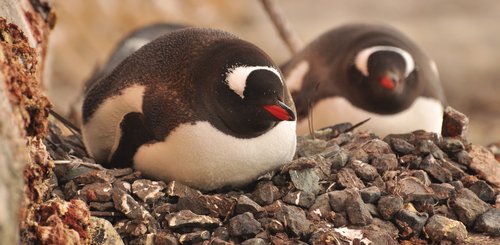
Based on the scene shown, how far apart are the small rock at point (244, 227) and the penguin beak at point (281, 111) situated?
294 mm

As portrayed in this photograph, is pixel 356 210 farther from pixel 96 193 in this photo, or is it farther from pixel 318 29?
pixel 318 29

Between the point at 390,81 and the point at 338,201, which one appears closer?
the point at 338,201

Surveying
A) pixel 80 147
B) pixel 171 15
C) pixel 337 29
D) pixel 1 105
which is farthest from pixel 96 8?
pixel 1 105

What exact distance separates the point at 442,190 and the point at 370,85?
38.2 inches

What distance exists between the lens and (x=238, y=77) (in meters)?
2.28

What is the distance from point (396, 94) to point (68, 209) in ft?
5.68

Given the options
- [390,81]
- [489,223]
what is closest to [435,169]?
[489,223]

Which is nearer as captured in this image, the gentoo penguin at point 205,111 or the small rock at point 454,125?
the gentoo penguin at point 205,111

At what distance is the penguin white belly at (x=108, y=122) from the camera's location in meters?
2.49

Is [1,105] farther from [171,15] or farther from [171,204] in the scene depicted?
[171,15]

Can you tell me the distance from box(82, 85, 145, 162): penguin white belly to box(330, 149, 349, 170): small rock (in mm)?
601

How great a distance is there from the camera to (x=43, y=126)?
1.98 m

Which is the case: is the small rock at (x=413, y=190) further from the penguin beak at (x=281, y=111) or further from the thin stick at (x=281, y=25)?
the thin stick at (x=281, y=25)

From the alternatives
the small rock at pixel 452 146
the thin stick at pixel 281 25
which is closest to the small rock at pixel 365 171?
the small rock at pixel 452 146
